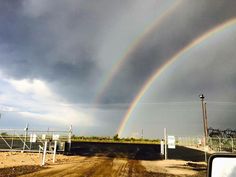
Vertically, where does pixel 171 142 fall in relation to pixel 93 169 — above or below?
above

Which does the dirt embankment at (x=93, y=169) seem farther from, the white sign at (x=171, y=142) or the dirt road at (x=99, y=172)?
the white sign at (x=171, y=142)

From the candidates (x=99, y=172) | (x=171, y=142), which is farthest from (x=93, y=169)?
(x=171, y=142)

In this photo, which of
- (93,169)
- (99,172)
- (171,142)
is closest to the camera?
(99,172)

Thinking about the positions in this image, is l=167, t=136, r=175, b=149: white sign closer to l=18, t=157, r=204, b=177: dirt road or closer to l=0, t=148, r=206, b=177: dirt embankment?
l=0, t=148, r=206, b=177: dirt embankment

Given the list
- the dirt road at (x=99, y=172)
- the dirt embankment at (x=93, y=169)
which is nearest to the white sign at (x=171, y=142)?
the dirt embankment at (x=93, y=169)

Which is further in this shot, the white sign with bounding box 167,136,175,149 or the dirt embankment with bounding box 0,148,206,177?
the white sign with bounding box 167,136,175,149

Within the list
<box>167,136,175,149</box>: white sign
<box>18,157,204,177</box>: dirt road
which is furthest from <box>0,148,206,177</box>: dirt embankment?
<box>167,136,175,149</box>: white sign

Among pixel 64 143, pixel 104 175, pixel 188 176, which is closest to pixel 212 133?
pixel 64 143

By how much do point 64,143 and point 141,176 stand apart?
15787 millimetres

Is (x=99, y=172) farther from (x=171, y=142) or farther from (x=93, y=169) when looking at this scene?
(x=171, y=142)

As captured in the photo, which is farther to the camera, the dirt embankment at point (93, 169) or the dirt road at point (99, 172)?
the dirt embankment at point (93, 169)

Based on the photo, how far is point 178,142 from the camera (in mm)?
39781

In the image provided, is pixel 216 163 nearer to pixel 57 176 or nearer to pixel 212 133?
pixel 57 176

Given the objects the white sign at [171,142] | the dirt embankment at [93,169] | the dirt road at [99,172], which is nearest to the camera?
the dirt road at [99,172]
